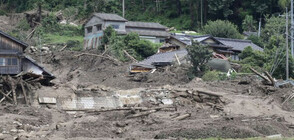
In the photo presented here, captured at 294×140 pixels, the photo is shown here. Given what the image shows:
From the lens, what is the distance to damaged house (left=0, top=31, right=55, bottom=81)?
141 ft

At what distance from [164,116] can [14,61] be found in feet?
37.9

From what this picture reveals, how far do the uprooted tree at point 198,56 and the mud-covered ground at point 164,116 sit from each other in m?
0.96

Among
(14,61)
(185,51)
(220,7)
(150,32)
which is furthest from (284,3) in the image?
(14,61)

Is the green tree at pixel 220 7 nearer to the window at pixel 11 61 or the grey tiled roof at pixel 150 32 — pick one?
the grey tiled roof at pixel 150 32

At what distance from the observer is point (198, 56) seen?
50.1 m

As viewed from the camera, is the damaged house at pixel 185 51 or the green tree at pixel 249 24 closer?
the damaged house at pixel 185 51

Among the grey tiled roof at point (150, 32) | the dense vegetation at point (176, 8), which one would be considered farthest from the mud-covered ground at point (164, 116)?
the dense vegetation at point (176, 8)

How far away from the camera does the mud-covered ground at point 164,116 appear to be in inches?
1257

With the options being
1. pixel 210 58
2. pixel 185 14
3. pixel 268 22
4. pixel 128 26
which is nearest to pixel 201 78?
pixel 210 58

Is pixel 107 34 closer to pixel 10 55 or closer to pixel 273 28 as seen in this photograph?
pixel 273 28

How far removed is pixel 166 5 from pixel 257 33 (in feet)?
43.3

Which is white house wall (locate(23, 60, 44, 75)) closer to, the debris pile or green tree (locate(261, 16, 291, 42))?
the debris pile

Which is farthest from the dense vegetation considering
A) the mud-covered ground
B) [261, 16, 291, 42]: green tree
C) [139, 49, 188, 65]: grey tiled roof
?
the mud-covered ground

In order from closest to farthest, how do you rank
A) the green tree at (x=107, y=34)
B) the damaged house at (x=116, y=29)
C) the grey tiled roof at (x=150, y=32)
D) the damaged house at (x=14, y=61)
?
the damaged house at (x=14, y=61) → the green tree at (x=107, y=34) → the damaged house at (x=116, y=29) → the grey tiled roof at (x=150, y=32)
